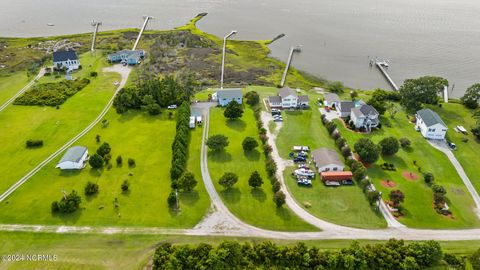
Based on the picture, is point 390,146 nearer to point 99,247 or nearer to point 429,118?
point 429,118

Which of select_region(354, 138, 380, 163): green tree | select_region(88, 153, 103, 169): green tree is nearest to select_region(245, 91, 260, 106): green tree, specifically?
select_region(354, 138, 380, 163): green tree

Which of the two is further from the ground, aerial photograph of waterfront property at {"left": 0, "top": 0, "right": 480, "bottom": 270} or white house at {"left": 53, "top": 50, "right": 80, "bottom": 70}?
white house at {"left": 53, "top": 50, "right": 80, "bottom": 70}

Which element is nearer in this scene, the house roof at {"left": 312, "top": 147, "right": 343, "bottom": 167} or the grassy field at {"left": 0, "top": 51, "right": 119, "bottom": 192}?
the house roof at {"left": 312, "top": 147, "right": 343, "bottom": 167}

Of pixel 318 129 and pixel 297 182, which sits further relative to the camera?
pixel 318 129

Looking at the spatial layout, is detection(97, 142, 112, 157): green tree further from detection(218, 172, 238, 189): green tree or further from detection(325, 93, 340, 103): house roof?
detection(325, 93, 340, 103): house roof

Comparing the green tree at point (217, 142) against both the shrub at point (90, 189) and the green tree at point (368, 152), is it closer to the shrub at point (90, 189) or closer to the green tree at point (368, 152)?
the shrub at point (90, 189)

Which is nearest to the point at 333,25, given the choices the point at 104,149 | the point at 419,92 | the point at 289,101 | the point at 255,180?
the point at 419,92

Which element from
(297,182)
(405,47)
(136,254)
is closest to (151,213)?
(136,254)

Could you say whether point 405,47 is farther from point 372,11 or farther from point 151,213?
point 151,213
